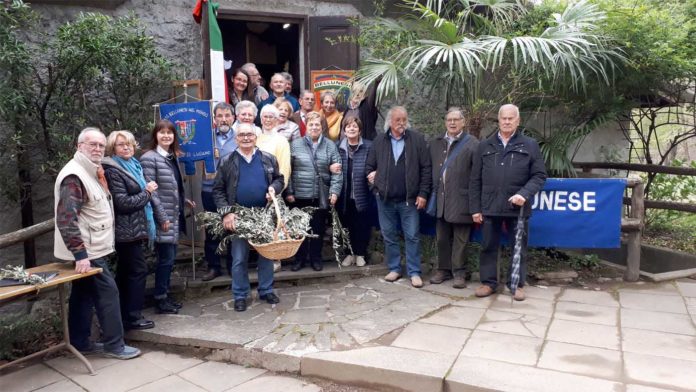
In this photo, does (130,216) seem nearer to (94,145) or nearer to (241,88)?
(94,145)

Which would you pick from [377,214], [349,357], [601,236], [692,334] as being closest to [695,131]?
[601,236]

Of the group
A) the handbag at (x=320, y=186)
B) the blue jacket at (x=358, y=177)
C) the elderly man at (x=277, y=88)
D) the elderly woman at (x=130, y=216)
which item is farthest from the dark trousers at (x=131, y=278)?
the elderly man at (x=277, y=88)

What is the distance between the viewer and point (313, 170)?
5430mm

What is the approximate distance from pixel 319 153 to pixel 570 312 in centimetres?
287

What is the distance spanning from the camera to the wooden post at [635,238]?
5.70 m

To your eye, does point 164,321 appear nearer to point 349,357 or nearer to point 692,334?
point 349,357

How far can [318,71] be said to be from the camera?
7.09m

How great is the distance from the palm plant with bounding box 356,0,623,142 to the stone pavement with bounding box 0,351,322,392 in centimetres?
312

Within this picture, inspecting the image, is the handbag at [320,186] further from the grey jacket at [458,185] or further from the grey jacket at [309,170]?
the grey jacket at [458,185]

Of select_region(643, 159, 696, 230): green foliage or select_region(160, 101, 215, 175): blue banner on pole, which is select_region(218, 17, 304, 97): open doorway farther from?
select_region(643, 159, 696, 230): green foliage

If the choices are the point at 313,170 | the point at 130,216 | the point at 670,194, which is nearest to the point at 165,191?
the point at 130,216

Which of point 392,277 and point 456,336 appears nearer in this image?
point 456,336

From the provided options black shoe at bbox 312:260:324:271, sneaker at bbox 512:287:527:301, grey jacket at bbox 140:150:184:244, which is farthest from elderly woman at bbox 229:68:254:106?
sneaker at bbox 512:287:527:301

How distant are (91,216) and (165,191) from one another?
79 centimetres
